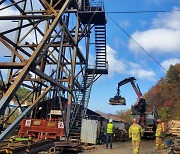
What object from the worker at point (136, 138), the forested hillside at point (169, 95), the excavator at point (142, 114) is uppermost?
the forested hillside at point (169, 95)

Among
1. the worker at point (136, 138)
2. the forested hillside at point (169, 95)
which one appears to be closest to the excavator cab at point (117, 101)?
the worker at point (136, 138)

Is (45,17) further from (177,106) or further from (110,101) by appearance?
(177,106)

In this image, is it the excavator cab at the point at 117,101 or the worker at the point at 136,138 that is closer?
the worker at the point at 136,138

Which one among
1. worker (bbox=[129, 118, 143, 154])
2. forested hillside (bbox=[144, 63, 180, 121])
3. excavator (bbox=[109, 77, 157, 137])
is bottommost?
worker (bbox=[129, 118, 143, 154])

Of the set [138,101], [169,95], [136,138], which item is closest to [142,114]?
[138,101]

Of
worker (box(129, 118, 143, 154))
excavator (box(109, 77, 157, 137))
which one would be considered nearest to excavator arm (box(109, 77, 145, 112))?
excavator (box(109, 77, 157, 137))

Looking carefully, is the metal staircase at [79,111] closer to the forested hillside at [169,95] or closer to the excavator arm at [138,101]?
the excavator arm at [138,101]

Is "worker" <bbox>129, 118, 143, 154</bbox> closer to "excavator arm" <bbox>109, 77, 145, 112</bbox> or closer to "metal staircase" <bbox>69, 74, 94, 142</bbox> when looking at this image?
"metal staircase" <bbox>69, 74, 94, 142</bbox>

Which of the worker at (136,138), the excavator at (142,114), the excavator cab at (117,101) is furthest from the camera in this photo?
the excavator cab at (117,101)

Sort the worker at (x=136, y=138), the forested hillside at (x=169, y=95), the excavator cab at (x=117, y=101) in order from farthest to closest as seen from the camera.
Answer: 1. the forested hillside at (x=169, y=95)
2. the excavator cab at (x=117, y=101)
3. the worker at (x=136, y=138)

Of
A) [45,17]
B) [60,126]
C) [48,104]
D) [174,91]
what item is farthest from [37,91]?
[174,91]

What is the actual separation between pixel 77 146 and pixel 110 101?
1347 centimetres

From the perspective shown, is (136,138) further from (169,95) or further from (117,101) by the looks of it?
(169,95)

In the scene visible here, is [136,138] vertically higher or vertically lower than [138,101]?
lower
